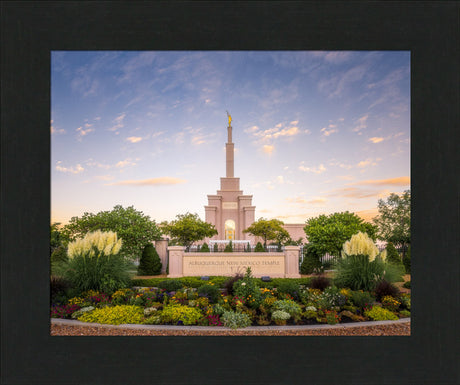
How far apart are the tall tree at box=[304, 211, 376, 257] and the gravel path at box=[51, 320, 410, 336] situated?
7.11m

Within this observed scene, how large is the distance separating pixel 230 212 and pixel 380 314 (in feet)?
60.4

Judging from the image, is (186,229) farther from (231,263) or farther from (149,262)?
(231,263)

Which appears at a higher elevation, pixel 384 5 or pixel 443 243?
pixel 384 5

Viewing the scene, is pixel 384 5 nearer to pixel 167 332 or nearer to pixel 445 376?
pixel 445 376

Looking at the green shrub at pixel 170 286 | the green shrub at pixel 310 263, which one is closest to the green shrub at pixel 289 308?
the green shrub at pixel 170 286

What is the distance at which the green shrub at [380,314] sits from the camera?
5.44 m

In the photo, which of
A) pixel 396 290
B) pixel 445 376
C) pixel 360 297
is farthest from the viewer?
pixel 396 290

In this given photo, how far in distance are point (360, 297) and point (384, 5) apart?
5.55 meters

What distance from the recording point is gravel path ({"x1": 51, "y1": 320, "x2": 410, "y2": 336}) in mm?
4938

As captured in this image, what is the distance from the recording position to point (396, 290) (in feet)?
20.8

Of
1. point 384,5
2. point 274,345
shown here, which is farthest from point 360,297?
point 384,5

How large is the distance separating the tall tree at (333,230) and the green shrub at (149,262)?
747 centimetres

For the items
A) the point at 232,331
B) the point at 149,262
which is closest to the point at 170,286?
the point at 232,331

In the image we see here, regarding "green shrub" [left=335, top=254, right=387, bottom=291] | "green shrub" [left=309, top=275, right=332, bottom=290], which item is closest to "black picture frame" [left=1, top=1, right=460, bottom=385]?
"green shrub" [left=335, top=254, right=387, bottom=291]
